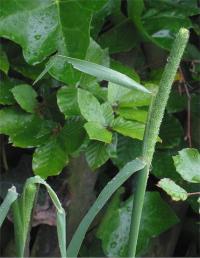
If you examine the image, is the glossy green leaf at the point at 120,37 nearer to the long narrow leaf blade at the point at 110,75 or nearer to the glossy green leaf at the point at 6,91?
the glossy green leaf at the point at 6,91

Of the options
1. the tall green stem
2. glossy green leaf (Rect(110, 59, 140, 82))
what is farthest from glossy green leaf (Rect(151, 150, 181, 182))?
the tall green stem

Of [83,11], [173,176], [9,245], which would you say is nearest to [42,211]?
[9,245]

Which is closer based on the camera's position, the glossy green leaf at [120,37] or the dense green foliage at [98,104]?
the dense green foliage at [98,104]

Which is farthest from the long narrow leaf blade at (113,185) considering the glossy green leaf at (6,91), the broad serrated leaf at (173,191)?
the glossy green leaf at (6,91)

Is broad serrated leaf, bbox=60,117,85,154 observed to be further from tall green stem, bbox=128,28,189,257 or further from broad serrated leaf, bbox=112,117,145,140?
tall green stem, bbox=128,28,189,257

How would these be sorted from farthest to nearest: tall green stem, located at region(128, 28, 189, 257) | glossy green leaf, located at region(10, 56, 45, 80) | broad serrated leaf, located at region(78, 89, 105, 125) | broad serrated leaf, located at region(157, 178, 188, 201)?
glossy green leaf, located at region(10, 56, 45, 80) → broad serrated leaf, located at region(78, 89, 105, 125) → broad serrated leaf, located at region(157, 178, 188, 201) → tall green stem, located at region(128, 28, 189, 257)

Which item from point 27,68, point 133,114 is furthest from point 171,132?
point 27,68

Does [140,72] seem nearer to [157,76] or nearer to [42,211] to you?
[157,76]
